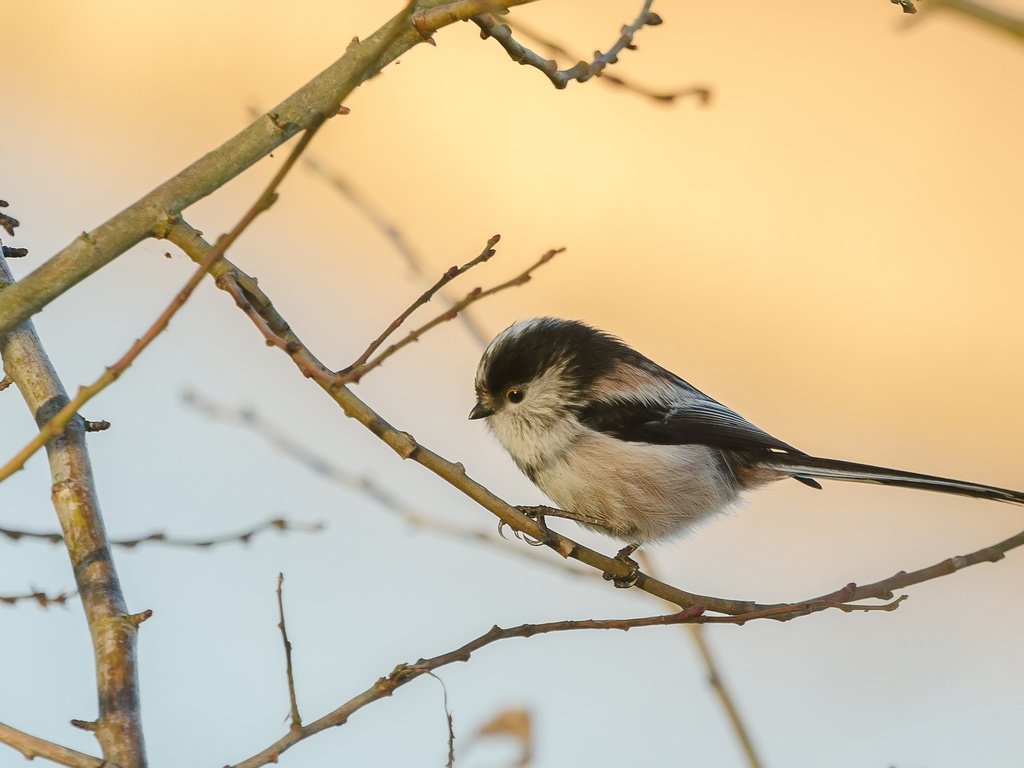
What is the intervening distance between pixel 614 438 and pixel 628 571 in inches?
21.3

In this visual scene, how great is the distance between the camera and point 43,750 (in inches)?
58.2

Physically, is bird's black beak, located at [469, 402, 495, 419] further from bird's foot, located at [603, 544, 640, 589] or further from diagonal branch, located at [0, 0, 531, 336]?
diagonal branch, located at [0, 0, 531, 336]

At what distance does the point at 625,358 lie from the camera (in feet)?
10.6

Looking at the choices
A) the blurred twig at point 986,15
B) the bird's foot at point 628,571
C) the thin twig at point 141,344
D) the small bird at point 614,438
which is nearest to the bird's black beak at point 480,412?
the small bird at point 614,438

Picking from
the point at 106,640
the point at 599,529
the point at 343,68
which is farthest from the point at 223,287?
the point at 599,529

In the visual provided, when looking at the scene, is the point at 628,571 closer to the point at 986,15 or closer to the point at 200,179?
the point at 200,179

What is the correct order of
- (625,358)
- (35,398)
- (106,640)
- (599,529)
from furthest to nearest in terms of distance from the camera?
(625,358) < (599,529) < (35,398) < (106,640)

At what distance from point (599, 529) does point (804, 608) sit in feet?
3.47

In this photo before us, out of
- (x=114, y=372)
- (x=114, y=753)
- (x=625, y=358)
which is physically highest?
(x=625, y=358)

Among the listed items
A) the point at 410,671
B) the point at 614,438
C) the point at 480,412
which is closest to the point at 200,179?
the point at 410,671

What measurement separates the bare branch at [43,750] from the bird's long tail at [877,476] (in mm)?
1898

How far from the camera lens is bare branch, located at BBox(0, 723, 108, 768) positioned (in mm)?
1463

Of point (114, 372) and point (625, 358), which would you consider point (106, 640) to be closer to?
point (114, 372)

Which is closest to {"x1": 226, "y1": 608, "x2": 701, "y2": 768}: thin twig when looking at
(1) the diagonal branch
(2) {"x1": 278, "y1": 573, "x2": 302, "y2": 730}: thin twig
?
(2) {"x1": 278, "y1": 573, "x2": 302, "y2": 730}: thin twig
